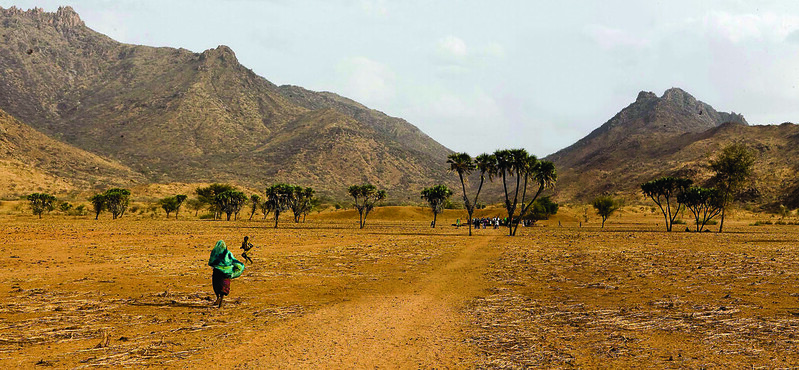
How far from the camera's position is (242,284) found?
17641 mm

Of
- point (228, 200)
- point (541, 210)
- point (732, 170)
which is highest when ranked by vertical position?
point (732, 170)

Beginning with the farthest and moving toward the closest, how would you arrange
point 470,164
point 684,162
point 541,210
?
point 684,162 < point 541,210 < point 470,164

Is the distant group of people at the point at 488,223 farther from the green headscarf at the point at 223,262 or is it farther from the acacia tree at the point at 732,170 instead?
the green headscarf at the point at 223,262

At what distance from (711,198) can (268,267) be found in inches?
2593

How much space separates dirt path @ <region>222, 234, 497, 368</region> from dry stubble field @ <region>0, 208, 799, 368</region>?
58 millimetres

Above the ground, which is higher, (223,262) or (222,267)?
(223,262)

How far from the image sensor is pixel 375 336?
34.9 ft

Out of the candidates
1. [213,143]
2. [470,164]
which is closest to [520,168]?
[470,164]

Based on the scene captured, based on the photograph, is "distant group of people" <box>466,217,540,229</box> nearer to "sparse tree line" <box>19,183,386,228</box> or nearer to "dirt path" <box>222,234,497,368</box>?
"sparse tree line" <box>19,183,386,228</box>

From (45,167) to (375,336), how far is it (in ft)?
468

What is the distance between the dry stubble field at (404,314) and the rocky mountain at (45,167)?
10466 cm

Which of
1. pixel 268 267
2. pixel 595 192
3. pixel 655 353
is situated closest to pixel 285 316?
pixel 655 353

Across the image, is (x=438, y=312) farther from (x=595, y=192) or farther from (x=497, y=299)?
(x=595, y=192)

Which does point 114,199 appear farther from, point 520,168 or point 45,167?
point 520,168
